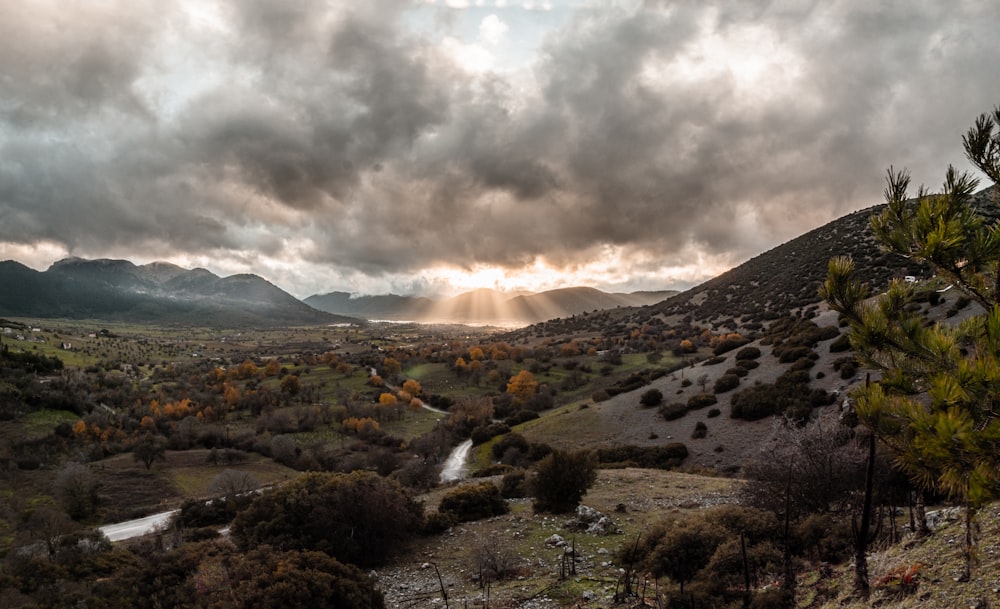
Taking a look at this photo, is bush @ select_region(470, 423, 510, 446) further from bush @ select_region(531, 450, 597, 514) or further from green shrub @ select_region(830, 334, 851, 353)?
green shrub @ select_region(830, 334, 851, 353)

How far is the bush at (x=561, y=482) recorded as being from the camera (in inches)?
936

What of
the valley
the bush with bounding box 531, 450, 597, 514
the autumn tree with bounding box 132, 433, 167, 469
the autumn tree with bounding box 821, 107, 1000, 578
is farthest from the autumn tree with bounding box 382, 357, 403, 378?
the autumn tree with bounding box 821, 107, 1000, 578

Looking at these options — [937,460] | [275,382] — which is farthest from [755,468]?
[275,382]

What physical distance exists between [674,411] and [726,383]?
20.5 ft

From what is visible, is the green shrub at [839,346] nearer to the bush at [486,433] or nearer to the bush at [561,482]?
the bush at [561,482]

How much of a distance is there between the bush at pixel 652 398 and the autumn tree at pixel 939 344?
1795 inches

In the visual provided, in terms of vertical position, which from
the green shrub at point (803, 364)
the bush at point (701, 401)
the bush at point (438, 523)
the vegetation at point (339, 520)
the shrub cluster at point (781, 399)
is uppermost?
the green shrub at point (803, 364)

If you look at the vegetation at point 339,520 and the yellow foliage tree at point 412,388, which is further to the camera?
the yellow foliage tree at point 412,388

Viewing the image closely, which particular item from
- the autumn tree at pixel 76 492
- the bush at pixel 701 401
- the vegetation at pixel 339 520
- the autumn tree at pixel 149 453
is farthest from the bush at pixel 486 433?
the autumn tree at pixel 76 492

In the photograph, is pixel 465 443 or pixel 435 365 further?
pixel 435 365

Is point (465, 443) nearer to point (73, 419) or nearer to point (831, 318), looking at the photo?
point (831, 318)

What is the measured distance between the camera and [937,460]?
496 cm

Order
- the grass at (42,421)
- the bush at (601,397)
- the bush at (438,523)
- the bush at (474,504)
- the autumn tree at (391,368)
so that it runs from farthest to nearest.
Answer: the autumn tree at (391,368)
the grass at (42,421)
the bush at (601,397)
the bush at (474,504)
the bush at (438,523)

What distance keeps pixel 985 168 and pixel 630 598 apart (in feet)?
40.8
